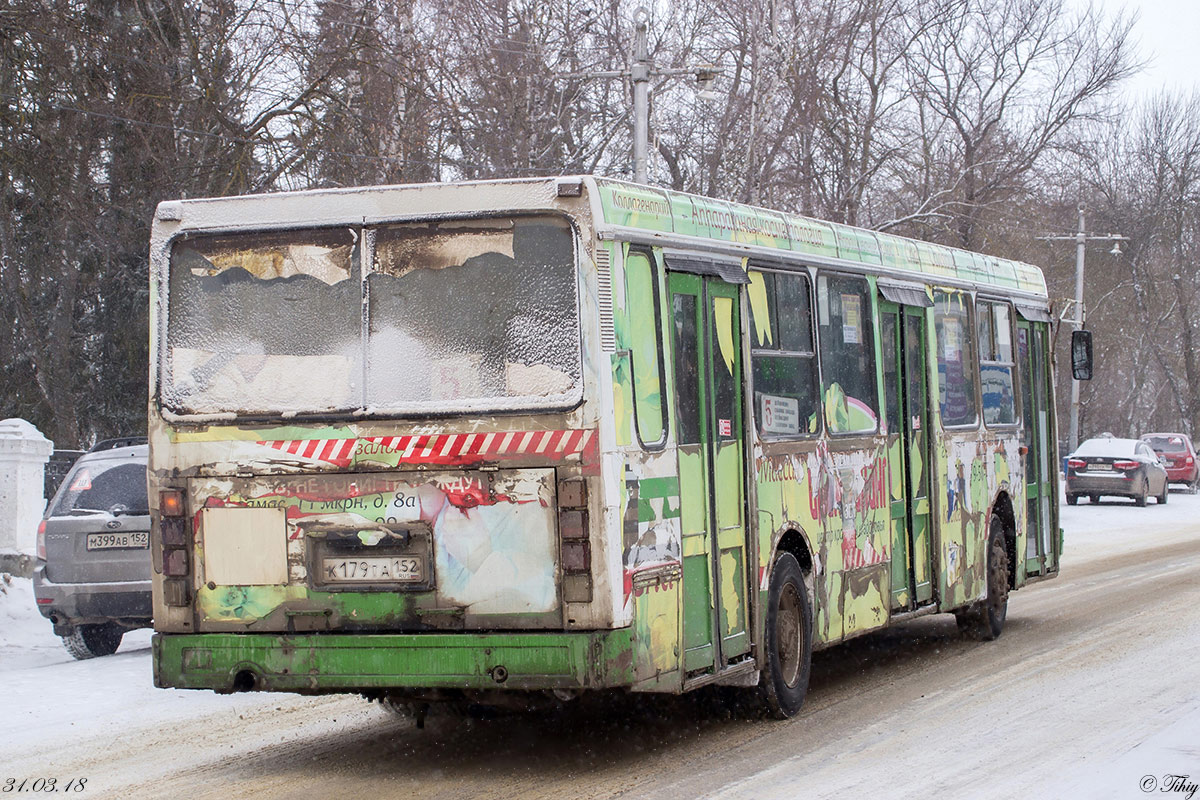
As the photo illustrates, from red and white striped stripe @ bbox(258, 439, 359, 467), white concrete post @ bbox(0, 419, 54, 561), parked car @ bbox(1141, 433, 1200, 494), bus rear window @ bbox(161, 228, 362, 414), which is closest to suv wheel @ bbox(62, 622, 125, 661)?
white concrete post @ bbox(0, 419, 54, 561)

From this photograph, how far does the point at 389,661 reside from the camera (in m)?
7.49

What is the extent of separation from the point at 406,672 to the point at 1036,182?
3713 cm

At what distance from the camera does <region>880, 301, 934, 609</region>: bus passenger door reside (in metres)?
11.1

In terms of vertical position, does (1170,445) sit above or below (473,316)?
below

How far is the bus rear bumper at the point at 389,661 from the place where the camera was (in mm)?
7273

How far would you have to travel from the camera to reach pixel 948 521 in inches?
472

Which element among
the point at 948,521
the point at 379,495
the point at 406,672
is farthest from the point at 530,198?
the point at 948,521

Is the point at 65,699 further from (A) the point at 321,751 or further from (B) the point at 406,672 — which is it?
(B) the point at 406,672

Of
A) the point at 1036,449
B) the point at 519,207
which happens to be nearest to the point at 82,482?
the point at 519,207

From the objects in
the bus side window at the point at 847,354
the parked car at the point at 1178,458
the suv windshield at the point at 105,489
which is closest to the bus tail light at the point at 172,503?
the bus side window at the point at 847,354

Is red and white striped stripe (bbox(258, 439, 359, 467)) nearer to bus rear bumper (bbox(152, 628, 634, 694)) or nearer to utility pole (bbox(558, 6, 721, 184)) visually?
bus rear bumper (bbox(152, 628, 634, 694))

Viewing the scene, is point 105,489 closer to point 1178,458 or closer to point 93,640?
point 93,640

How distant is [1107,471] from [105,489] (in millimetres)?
27390

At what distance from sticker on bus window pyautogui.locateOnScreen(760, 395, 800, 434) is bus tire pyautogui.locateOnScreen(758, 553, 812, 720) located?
722 mm
